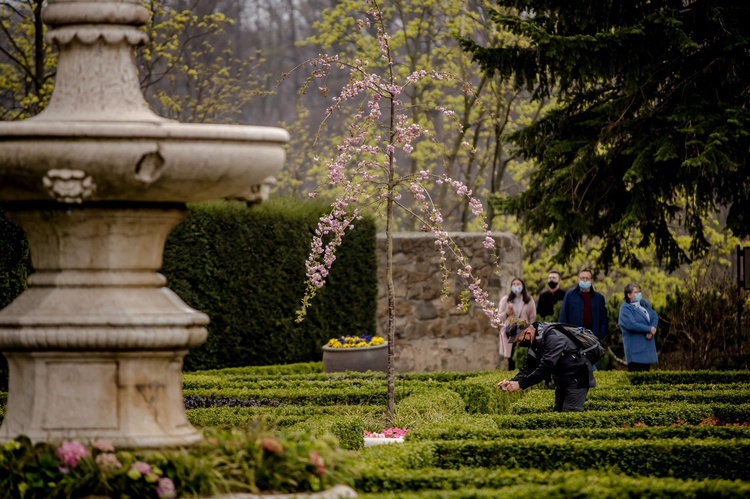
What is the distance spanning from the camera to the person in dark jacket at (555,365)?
9.91 m

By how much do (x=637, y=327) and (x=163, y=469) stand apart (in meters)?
10.8

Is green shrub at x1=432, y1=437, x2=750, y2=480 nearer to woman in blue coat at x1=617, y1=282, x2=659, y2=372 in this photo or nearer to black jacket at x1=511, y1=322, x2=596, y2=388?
black jacket at x1=511, y1=322, x2=596, y2=388

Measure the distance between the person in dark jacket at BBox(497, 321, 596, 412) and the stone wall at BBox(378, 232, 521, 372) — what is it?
10095 millimetres

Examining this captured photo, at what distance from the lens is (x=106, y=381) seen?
560 cm

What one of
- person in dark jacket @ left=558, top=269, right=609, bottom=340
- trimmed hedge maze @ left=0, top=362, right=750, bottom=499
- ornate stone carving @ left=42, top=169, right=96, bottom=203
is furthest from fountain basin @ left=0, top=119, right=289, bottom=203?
person in dark jacket @ left=558, top=269, right=609, bottom=340

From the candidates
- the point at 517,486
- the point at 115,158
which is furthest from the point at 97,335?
the point at 517,486

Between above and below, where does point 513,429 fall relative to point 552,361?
below

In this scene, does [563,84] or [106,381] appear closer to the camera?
[106,381]

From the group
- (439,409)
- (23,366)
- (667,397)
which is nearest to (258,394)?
(439,409)

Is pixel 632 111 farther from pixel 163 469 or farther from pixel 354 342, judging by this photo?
pixel 163 469

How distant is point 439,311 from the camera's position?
829 inches

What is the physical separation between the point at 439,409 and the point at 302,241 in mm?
7883

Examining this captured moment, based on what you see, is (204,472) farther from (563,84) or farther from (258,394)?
(563,84)

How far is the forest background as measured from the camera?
711 inches
